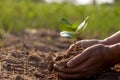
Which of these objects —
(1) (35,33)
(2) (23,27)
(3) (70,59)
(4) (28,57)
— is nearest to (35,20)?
(2) (23,27)

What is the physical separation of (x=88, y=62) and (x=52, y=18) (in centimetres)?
584

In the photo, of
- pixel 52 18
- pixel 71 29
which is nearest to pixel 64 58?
pixel 71 29

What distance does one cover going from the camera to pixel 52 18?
8195 millimetres

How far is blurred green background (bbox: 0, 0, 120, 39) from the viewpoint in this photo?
24.0ft

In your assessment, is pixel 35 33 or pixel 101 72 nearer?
pixel 101 72

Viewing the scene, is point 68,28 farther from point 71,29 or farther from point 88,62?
point 88,62

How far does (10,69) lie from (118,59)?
2.32 ft

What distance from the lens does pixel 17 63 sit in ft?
9.33

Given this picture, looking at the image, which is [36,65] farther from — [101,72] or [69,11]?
[69,11]

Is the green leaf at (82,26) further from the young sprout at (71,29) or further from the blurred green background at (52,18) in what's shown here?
the blurred green background at (52,18)

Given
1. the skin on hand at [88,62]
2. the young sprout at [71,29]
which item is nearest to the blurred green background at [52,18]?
the young sprout at [71,29]

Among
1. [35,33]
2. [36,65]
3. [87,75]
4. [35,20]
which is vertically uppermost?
[35,20]

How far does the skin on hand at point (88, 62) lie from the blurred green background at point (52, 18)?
436cm

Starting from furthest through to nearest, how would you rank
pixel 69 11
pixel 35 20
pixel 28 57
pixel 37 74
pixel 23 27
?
1. pixel 69 11
2. pixel 35 20
3. pixel 23 27
4. pixel 28 57
5. pixel 37 74
